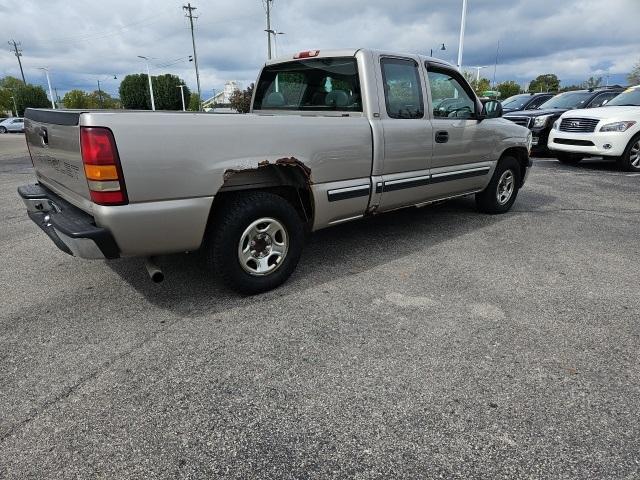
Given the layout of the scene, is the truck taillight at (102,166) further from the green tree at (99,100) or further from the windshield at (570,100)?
the green tree at (99,100)

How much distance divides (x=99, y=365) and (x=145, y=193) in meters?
1.03

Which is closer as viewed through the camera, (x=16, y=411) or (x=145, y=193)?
(x=16, y=411)

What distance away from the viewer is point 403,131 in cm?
410

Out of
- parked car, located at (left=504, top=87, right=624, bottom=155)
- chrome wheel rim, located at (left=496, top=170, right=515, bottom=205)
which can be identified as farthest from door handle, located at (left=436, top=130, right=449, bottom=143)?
parked car, located at (left=504, top=87, right=624, bottom=155)

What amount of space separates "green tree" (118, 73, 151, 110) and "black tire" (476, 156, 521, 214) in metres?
78.8

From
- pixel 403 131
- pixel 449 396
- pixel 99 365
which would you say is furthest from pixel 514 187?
pixel 99 365

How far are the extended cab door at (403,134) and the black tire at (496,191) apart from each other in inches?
62.4

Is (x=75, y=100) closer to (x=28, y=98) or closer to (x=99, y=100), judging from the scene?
(x=99, y=100)

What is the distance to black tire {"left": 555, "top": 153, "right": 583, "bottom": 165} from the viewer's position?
35.1 feet

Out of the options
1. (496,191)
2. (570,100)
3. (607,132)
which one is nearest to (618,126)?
(607,132)

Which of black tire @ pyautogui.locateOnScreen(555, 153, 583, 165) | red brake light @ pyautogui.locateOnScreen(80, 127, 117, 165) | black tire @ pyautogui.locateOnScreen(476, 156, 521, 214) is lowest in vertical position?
black tire @ pyautogui.locateOnScreen(555, 153, 583, 165)

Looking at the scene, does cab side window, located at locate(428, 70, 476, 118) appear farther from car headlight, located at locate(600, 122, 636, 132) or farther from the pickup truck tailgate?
car headlight, located at locate(600, 122, 636, 132)

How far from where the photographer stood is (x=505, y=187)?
5.97 meters

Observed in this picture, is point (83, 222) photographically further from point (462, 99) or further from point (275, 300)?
point (462, 99)
